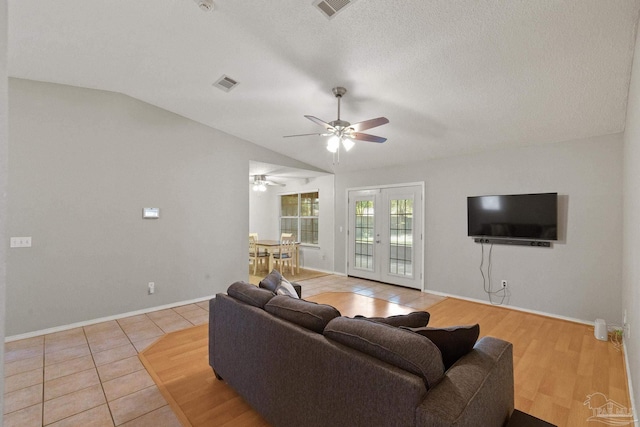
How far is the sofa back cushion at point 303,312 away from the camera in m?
1.67

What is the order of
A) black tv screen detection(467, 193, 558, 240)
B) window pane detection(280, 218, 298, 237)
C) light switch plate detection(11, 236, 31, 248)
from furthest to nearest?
window pane detection(280, 218, 298, 237), black tv screen detection(467, 193, 558, 240), light switch plate detection(11, 236, 31, 248)

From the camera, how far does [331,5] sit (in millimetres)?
2137

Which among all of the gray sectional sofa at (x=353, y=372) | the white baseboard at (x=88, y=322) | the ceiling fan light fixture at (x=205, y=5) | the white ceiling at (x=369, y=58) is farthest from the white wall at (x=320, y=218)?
the gray sectional sofa at (x=353, y=372)

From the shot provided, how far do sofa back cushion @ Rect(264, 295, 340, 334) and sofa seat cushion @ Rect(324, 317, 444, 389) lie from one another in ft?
0.49

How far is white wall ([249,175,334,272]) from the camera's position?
702 cm

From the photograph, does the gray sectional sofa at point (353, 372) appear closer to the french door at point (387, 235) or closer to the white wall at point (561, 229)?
the white wall at point (561, 229)

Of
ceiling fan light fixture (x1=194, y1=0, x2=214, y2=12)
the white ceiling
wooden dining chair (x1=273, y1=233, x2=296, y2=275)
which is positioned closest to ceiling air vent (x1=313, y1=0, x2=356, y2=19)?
the white ceiling

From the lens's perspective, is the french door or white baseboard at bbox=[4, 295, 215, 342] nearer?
white baseboard at bbox=[4, 295, 215, 342]

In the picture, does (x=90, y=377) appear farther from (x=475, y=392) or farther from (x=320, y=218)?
(x=320, y=218)

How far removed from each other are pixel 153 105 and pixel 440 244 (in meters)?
5.09

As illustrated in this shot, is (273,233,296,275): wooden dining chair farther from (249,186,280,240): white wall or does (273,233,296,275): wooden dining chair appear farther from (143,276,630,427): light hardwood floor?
(143,276,630,427): light hardwood floor

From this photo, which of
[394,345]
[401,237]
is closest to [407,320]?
[394,345]

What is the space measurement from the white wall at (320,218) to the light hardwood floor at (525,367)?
2659 mm

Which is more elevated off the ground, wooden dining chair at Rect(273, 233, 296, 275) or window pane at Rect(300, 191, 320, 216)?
window pane at Rect(300, 191, 320, 216)
